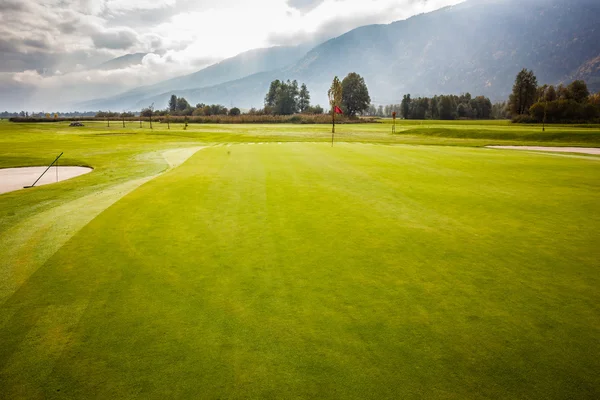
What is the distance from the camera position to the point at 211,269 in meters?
5.93

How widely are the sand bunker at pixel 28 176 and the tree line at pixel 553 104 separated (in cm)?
6648

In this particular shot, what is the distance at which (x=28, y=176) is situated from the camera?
1800 centimetres

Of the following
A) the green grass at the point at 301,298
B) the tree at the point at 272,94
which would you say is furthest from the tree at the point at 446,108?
the green grass at the point at 301,298

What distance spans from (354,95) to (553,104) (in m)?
79.1

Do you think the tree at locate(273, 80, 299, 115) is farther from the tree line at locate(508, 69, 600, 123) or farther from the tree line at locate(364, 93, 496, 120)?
the tree line at locate(508, 69, 600, 123)

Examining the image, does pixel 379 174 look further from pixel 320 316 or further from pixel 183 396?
pixel 183 396

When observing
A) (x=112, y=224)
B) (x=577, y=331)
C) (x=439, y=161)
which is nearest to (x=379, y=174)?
(x=439, y=161)

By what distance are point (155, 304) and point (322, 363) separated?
2.53m

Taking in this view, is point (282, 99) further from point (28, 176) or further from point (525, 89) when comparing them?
point (28, 176)

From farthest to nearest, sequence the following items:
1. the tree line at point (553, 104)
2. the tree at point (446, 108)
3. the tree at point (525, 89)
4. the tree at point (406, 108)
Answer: the tree at point (406, 108)
the tree at point (446, 108)
the tree at point (525, 89)
the tree line at point (553, 104)

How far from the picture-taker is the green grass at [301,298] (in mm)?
3391

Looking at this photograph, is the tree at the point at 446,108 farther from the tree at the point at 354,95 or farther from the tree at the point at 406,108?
the tree at the point at 354,95

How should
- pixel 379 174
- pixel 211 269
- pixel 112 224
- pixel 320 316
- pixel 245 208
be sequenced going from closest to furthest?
pixel 320 316 < pixel 211 269 < pixel 112 224 < pixel 245 208 < pixel 379 174

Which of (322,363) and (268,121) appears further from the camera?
(268,121)
